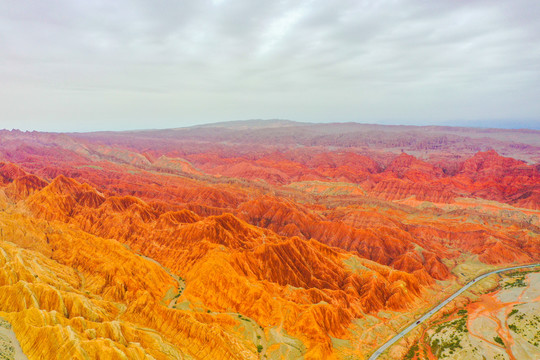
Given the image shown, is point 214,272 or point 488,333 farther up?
point 214,272

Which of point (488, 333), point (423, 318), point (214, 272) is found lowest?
point (423, 318)

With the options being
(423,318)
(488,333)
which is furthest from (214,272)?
(488,333)

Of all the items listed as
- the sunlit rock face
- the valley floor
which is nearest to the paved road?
the sunlit rock face

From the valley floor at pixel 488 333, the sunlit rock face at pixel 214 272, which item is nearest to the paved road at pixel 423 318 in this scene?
the sunlit rock face at pixel 214 272

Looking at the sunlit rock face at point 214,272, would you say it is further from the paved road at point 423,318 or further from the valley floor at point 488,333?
the valley floor at point 488,333

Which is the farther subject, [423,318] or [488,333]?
[423,318]

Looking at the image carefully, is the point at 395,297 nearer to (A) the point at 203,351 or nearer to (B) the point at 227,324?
(B) the point at 227,324

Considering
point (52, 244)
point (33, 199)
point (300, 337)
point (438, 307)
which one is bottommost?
point (438, 307)

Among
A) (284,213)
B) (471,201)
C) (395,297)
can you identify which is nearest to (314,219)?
(284,213)

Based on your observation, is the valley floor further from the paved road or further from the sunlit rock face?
the sunlit rock face

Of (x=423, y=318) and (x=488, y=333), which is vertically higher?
(x=488, y=333)

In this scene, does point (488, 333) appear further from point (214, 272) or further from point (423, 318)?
point (214, 272)
